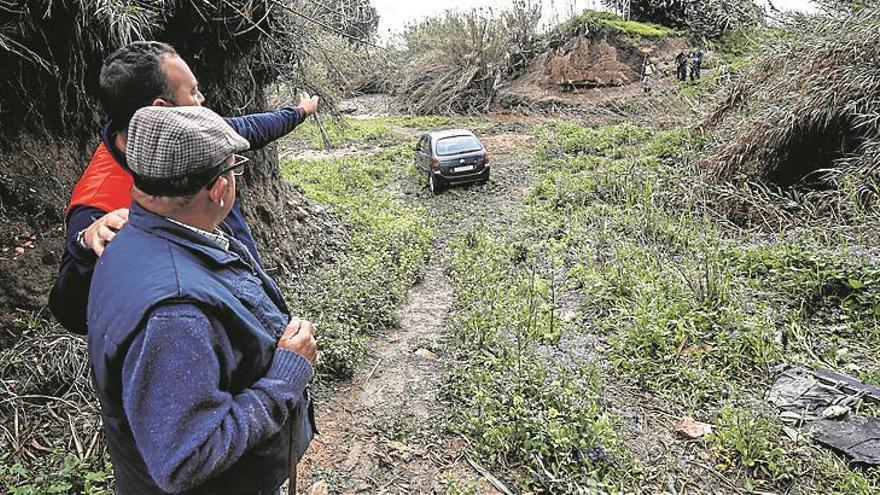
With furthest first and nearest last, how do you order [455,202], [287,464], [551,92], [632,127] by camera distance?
1. [551,92]
2. [632,127]
3. [455,202]
4. [287,464]

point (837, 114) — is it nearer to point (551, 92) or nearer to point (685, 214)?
point (685, 214)

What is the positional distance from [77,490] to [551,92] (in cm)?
2334

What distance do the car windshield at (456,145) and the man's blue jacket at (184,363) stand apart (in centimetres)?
1223

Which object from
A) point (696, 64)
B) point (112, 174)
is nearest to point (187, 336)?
point (112, 174)

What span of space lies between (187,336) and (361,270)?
229 inches

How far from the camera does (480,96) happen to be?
25422 millimetres

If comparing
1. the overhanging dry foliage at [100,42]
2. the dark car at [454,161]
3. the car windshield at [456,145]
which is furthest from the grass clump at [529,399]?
the car windshield at [456,145]

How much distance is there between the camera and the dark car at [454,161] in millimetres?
13492

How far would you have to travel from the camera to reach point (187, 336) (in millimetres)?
1394

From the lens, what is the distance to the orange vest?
7.80 ft

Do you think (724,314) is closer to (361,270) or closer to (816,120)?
(361,270)

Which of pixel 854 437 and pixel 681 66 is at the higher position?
pixel 681 66

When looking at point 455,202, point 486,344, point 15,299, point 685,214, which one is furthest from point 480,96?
point 15,299

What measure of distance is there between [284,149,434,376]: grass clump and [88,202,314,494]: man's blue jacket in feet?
11.1
